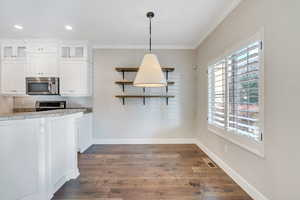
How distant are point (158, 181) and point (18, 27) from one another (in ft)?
13.5

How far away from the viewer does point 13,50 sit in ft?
14.9

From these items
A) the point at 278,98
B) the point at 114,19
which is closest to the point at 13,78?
the point at 114,19

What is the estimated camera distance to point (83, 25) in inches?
143

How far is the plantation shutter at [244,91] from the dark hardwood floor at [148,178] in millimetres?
842

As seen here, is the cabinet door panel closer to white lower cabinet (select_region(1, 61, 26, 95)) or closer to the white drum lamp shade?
white lower cabinet (select_region(1, 61, 26, 95))

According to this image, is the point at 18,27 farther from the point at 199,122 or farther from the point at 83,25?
the point at 199,122

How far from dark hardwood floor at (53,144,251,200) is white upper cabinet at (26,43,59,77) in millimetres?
2271

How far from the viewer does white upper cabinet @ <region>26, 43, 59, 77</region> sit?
4.53m

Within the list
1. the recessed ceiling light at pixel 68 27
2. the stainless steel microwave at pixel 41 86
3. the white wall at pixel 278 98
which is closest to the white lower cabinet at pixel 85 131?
the stainless steel microwave at pixel 41 86

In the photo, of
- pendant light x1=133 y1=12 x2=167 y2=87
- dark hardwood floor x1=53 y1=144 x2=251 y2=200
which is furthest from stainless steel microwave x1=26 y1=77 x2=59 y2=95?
pendant light x1=133 y1=12 x2=167 y2=87

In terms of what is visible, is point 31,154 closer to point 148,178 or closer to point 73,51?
point 148,178

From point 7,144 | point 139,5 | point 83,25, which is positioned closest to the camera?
point 7,144

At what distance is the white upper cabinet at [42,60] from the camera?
4531mm

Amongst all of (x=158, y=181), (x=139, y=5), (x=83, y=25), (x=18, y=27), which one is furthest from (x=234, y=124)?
(x=18, y=27)
